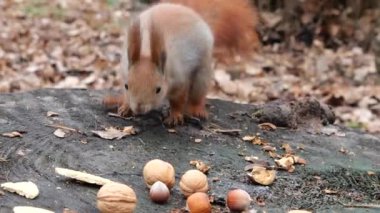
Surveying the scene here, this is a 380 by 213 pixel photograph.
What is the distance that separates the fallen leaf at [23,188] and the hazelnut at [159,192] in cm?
28

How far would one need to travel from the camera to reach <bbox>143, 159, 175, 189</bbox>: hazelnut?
5.89 feet

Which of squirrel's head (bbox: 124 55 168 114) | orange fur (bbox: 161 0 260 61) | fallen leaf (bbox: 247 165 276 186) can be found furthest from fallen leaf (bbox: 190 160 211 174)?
orange fur (bbox: 161 0 260 61)

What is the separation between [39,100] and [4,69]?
2.43 metres

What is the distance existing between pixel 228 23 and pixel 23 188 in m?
1.50

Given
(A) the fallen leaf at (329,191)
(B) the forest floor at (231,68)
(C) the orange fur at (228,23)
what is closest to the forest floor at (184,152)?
(A) the fallen leaf at (329,191)

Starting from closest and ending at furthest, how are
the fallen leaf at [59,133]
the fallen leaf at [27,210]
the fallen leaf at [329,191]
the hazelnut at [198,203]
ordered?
the fallen leaf at [27,210] → the hazelnut at [198,203] → the fallen leaf at [329,191] → the fallen leaf at [59,133]

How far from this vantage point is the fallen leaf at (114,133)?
214 centimetres

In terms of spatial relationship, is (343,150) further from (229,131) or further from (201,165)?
(201,165)

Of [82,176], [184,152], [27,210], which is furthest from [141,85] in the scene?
[27,210]

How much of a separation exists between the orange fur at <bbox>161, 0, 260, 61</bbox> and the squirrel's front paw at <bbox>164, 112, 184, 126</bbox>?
0.52 metres

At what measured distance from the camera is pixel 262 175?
1.98 m

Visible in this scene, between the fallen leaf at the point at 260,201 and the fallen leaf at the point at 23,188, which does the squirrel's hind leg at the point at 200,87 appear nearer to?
the fallen leaf at the point at 260,201

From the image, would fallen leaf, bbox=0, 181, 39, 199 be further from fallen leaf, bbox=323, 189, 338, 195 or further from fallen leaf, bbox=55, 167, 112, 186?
fallen leaf, bbox=323, 189, 338, 195

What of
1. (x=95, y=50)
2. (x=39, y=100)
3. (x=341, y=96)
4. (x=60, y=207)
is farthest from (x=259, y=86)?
(x=60, y=207)
